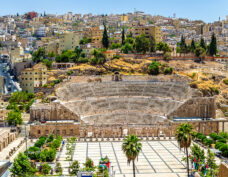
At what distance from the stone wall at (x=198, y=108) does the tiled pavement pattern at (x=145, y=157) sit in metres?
10.3

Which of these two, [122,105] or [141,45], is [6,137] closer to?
[122,105]

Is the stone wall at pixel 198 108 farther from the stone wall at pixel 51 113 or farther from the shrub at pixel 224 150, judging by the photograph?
the stone wall at pixel 51 113

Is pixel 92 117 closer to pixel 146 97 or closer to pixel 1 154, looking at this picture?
pixel 146 97

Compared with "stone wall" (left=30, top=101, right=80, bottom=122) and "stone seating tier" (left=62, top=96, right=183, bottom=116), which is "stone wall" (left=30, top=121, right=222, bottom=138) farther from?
"stone seating tier" (left=62, top=96, right=183, bottom=116)

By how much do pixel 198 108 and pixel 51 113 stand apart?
29.5 metres

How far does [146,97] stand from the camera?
67125mm

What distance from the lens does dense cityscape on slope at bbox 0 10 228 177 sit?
37.6 metres

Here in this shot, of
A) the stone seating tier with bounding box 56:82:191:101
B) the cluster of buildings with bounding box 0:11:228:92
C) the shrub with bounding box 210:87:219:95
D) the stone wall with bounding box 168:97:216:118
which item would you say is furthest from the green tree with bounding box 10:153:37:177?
the shrub with bounding box 210:87:219:95

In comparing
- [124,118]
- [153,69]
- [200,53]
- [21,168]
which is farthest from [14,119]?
[200,53]

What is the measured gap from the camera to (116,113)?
202ft

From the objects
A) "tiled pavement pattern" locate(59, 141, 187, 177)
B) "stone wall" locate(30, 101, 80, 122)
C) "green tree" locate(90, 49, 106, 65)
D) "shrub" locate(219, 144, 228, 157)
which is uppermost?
"green tree" locate(90, 49, 106, 65)

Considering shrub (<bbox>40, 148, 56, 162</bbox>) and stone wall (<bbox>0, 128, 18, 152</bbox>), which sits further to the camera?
stone wall (<bbox>0, 128, 18, 152</bbox>)

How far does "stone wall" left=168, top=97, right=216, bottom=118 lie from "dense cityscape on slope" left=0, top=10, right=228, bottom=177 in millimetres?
196

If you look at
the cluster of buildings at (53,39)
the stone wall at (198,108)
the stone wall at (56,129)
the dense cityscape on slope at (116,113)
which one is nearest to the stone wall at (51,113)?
the dense cityscape on slope at (116,113)
